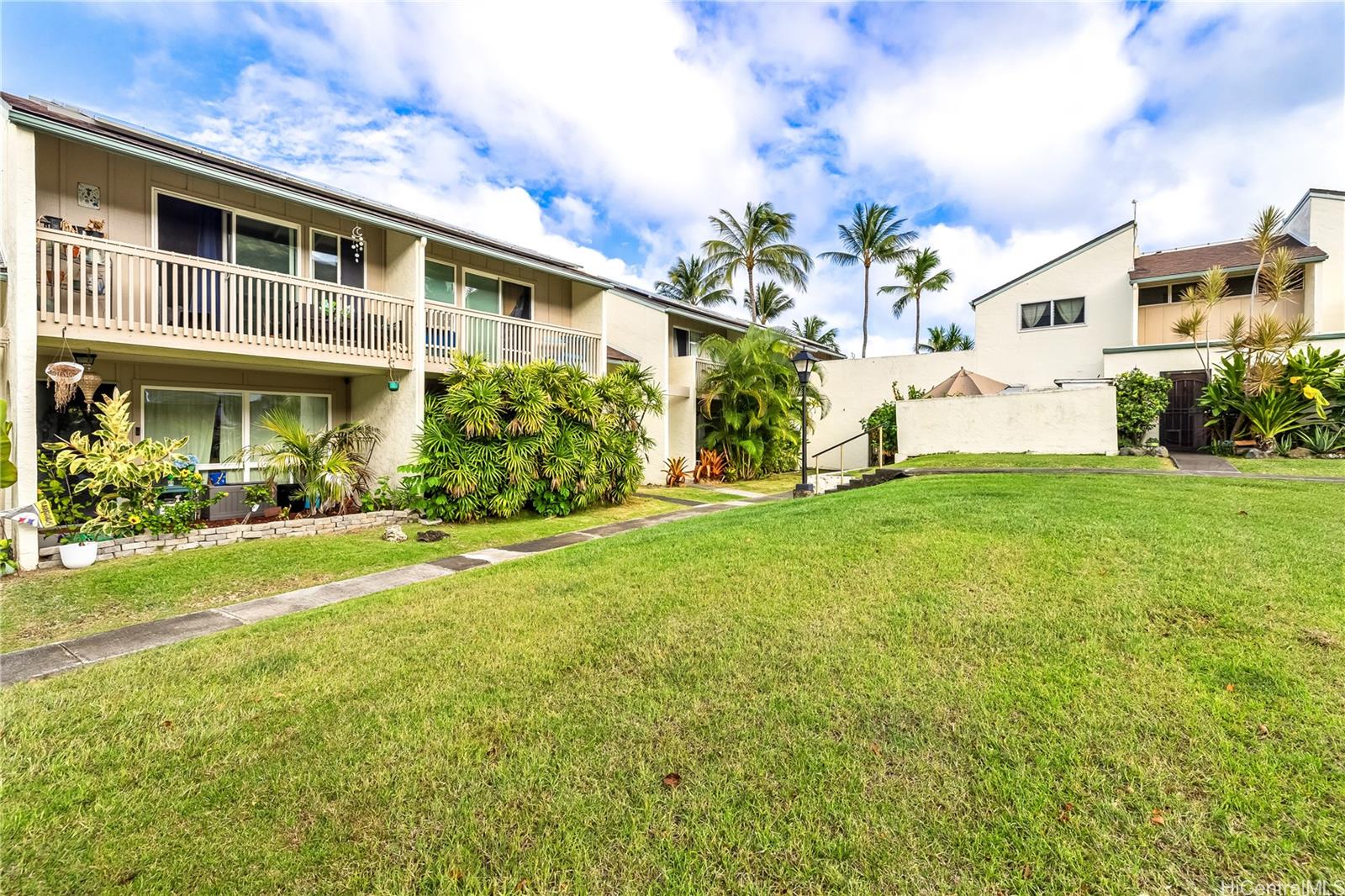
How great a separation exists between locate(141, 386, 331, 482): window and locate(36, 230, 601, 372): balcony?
1.92 meters

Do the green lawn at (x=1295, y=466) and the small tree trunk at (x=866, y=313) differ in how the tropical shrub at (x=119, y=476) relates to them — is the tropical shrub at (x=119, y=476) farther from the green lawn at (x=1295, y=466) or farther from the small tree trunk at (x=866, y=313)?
the small tree trunk at (x=866, y=313)

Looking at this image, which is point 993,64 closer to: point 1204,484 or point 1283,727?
point 1204,484

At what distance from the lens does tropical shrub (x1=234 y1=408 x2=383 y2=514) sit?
995cm

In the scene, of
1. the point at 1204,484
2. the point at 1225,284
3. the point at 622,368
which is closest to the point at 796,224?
the point at 1225,284

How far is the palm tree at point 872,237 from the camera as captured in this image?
33.2 meters

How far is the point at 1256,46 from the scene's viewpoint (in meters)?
9.15

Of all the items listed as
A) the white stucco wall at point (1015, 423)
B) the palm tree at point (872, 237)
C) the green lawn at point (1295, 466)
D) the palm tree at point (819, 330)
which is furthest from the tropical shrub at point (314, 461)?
the palm tree at point (819, 330)

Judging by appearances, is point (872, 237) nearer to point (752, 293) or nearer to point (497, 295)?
point (752, 293)

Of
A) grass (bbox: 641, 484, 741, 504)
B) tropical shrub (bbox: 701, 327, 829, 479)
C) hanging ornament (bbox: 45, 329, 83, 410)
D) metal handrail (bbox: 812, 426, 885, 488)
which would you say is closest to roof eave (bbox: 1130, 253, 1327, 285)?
metal handrail (bbox: 812, 426, 885, 488)

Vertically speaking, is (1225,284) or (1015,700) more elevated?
(1225,284)

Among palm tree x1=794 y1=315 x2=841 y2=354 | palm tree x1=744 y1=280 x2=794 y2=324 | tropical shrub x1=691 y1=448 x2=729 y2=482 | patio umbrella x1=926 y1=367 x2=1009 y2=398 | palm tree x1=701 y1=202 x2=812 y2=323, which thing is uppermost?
palm tree x1=701 y1=202 x2=812 y2=323

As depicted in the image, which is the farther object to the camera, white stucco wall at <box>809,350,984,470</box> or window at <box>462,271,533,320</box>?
white stucco wall at <box>809,350,984,470</box>

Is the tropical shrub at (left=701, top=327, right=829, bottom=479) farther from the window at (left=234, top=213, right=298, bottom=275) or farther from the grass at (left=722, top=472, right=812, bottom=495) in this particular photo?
the window at (left=234, top=213, right=298, bottom=275)

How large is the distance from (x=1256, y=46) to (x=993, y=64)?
4.10 meters
